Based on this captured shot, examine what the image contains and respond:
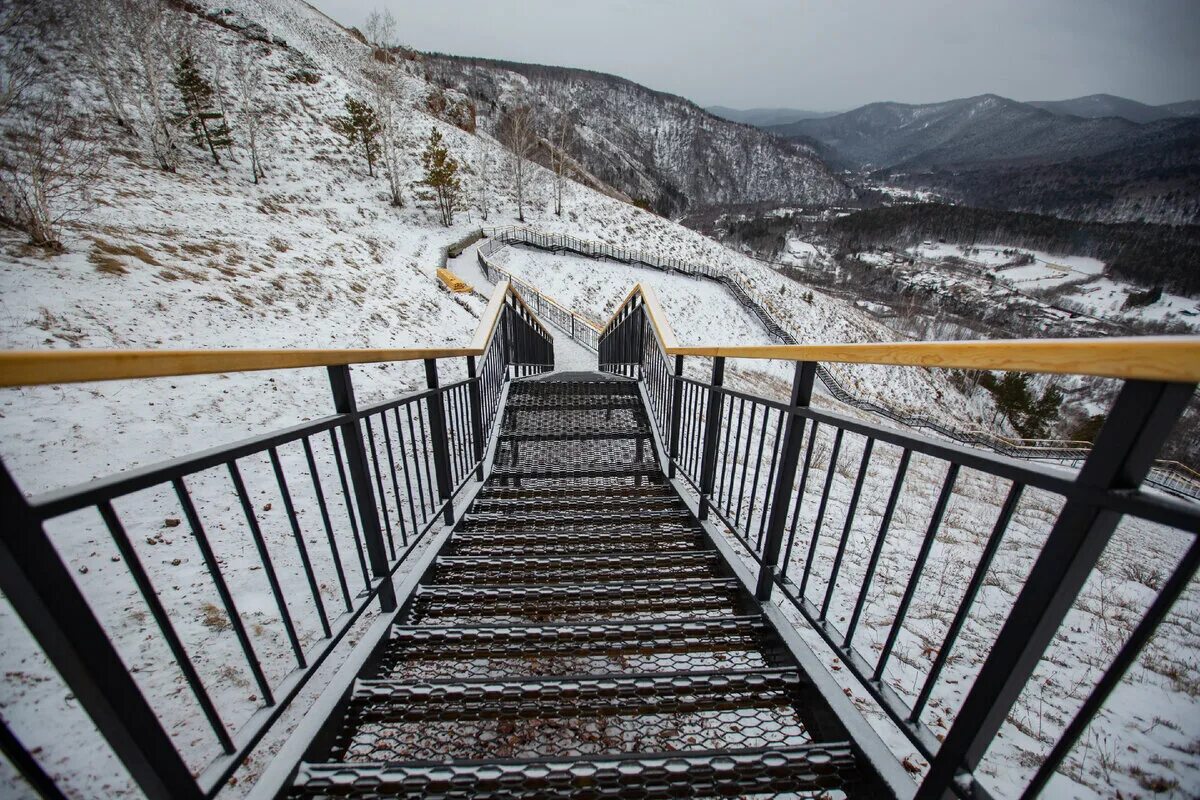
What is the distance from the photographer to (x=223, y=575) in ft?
9.13

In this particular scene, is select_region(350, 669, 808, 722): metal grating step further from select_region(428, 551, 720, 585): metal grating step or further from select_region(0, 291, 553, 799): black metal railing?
select_region(428, 551, 720, 585): metal grating step

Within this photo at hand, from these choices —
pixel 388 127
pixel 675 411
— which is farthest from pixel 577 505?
pixel 388 127

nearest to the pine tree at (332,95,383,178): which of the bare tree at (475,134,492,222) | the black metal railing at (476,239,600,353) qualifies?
the bare tree at (475,134,492,222)

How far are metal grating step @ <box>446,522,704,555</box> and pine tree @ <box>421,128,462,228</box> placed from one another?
2647 cm

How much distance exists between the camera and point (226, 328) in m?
6.96

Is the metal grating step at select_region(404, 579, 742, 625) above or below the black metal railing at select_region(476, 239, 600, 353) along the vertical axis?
above

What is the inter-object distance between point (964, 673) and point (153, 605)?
429 cm

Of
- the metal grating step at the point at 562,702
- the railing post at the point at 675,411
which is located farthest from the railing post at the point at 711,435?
the metal grating step at the point at 562,702

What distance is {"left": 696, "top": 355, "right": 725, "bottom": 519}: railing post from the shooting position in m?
3.12

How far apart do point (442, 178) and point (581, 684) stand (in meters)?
27.9

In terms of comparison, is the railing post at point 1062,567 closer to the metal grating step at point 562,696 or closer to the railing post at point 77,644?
the metal grating step at point 562,696

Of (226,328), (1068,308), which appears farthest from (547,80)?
(226,328)

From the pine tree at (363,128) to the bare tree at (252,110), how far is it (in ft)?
12.9

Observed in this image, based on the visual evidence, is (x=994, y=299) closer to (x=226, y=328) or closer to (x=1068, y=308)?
(x=1068, y=308)
